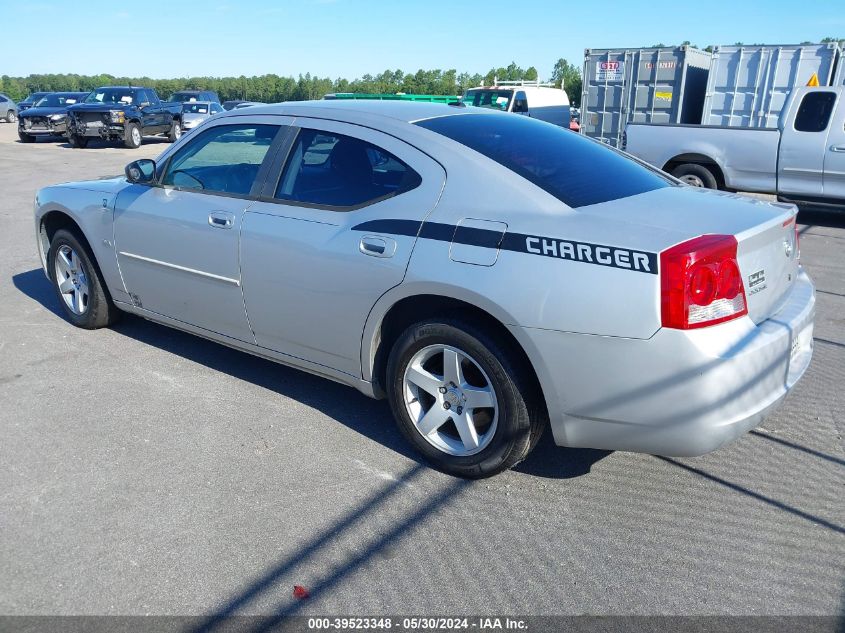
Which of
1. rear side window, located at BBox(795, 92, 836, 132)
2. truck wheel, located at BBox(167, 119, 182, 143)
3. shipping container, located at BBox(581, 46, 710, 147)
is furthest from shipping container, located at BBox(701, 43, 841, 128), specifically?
truck wheel, located at BBox(167, 119, 182, 143)

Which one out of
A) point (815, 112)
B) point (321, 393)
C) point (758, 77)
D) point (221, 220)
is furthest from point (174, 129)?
point (321, 393)

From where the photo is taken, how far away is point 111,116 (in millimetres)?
21094

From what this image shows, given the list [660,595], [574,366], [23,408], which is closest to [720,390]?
[574,366]

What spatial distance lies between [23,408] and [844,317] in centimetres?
591

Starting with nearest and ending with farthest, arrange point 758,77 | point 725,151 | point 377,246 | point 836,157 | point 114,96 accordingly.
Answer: point 377,246 → point 836,157 → point 725,151 → point 758,77 → point 114,96

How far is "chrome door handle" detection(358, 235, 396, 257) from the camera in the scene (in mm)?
3424

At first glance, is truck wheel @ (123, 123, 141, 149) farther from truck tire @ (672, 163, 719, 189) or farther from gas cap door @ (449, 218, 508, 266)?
gas cap door @ (449, 218, 508, 266)

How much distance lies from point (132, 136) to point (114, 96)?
6.78 feet

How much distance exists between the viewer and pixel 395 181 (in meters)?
3.56

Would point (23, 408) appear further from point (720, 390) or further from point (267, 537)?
point (720, 390)

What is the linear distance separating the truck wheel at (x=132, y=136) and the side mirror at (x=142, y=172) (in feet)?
61.1

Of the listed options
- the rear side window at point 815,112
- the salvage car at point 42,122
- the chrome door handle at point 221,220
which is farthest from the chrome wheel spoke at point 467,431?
the salvage car at point 42,122

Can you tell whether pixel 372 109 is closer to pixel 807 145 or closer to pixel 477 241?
pixel 477 241

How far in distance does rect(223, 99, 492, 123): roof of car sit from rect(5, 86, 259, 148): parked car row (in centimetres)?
1654
